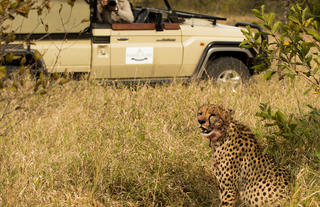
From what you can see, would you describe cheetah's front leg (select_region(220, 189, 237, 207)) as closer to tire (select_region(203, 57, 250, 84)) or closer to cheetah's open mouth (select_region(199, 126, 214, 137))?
cheetah's open mouth (select_region(199, 126, 214, 137))

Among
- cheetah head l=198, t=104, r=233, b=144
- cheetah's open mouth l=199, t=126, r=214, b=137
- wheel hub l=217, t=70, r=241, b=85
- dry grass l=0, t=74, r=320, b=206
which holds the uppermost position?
cheetah head l=198, t=104, r=233, b=144

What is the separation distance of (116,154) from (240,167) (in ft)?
A: 3.91

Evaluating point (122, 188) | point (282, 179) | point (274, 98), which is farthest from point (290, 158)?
point (274, 98)

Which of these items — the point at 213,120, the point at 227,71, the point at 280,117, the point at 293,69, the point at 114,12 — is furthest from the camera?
the point at 227,71

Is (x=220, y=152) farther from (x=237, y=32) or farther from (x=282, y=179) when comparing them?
(x=237, y=32)

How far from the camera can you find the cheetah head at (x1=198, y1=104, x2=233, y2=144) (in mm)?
3250

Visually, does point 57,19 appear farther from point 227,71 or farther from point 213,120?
point 213,120

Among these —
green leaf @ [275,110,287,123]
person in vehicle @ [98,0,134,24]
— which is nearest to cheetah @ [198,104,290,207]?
green leaf @ [275,110,287,123]

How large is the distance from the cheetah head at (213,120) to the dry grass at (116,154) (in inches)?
24.5

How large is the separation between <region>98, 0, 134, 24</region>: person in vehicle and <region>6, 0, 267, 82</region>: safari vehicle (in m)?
0.14

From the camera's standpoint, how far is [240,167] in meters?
3.46

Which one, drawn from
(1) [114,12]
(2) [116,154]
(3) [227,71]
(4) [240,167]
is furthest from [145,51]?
(4) [240,167]

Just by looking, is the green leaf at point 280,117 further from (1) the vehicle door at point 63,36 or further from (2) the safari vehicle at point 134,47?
(1) the vehicle door at point 63,36

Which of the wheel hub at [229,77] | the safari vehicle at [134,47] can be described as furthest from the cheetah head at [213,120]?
the wheel hub at [229,77]
